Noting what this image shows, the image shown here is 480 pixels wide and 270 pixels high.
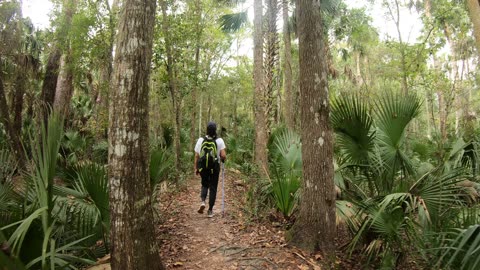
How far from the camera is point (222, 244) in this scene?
5582mm

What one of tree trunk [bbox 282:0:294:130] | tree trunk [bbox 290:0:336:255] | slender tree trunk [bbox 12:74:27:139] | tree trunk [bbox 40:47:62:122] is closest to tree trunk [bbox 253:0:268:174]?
tree trunk [bbox 282:0:294:130]

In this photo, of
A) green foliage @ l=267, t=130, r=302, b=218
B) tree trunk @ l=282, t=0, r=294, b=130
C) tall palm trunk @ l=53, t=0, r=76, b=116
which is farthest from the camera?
tree trunk @ l=282, t=0, r=294, b=130

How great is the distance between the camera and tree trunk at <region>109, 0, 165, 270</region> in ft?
12.3

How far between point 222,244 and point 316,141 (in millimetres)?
2332

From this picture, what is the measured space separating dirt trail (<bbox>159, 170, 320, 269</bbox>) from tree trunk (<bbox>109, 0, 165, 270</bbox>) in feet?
4.21

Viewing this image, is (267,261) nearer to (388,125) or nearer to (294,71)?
(388,125)

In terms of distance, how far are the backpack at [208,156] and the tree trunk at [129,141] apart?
8.97 ft

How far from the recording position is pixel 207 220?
6918 millimetres

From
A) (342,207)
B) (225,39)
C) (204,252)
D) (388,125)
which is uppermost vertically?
(225,39)

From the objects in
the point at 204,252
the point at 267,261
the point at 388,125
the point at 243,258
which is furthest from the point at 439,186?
the point at 204,252

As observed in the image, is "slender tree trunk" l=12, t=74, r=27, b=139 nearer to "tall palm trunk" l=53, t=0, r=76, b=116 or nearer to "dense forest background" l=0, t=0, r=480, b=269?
"dense forest background" l=0, t=0, r=480, b=269

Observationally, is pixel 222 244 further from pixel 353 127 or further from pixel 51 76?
pixel 51 76

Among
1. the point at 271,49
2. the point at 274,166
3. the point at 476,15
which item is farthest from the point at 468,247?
the point at 271,49

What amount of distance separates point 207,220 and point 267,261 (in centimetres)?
233
